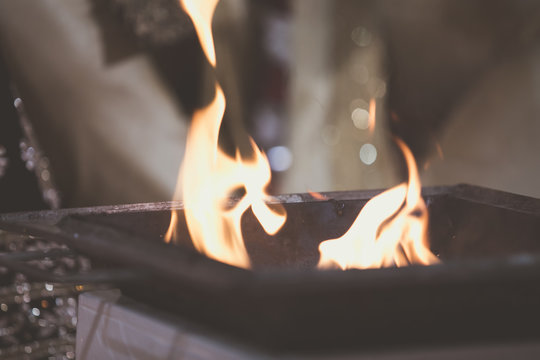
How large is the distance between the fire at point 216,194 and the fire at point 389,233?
0.12 m

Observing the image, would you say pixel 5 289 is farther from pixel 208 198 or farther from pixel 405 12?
pixel 405 12

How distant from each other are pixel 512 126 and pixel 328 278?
1.32 meters

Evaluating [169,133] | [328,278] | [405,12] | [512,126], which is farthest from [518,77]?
[328,278]

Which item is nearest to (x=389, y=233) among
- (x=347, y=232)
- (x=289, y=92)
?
(x=347, y=232)

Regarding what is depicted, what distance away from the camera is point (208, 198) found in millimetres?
853

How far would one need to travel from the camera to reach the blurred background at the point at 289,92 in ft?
4.29

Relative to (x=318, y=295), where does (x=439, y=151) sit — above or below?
below

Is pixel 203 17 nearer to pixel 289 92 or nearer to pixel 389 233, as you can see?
pixel 389 233

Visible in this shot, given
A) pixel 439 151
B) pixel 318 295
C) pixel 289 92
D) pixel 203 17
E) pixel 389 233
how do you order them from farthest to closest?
pixel 289 92
pixel 439 151
pixel 203 17
pixel 389 233
pixel 318 295

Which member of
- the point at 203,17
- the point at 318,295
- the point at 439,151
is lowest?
the point at 439,151

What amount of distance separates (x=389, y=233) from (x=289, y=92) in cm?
115

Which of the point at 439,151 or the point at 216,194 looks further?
the point at 439,151

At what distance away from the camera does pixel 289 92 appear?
190 cm

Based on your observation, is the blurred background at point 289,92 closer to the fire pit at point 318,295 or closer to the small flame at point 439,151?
the small flame at point 439,151
